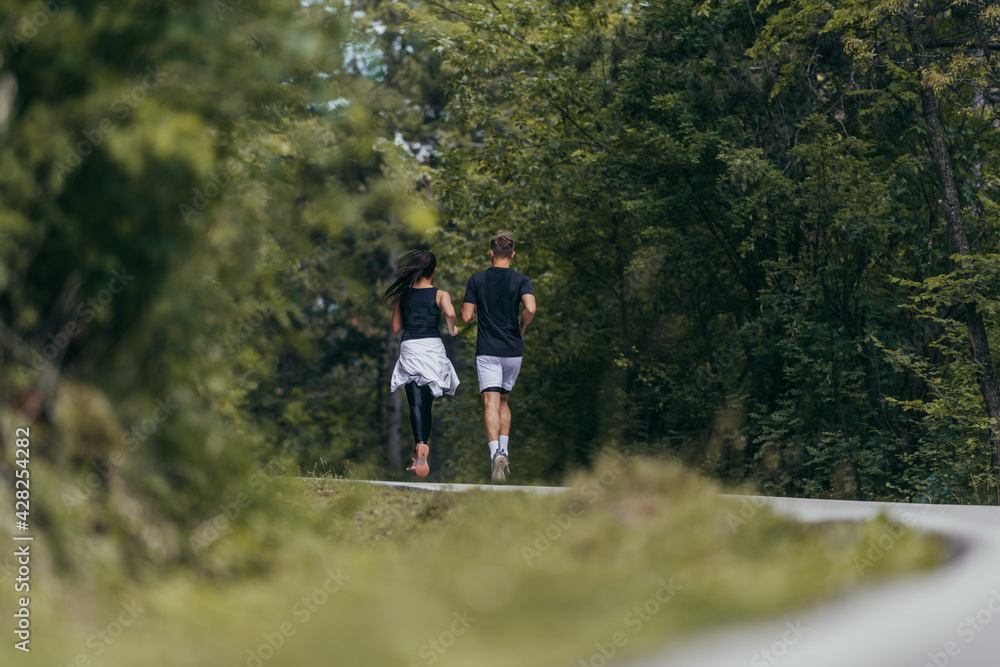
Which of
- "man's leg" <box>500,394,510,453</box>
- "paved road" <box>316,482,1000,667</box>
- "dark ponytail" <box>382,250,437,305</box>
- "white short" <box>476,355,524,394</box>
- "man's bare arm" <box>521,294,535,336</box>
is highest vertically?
"dark ponytail" <box>382,250,437,305</box>

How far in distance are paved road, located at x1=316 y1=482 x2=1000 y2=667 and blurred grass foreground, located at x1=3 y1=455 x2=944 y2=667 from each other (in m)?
0.10

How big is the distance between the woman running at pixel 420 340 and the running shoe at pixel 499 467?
685mm

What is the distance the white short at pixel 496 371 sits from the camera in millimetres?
9094

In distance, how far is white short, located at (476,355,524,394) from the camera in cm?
909

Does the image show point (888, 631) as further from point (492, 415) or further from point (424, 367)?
point (424, 367)

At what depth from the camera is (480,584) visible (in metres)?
3.31

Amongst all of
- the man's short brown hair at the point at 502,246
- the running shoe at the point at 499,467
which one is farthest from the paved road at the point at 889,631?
the man's short brown hair at the point at 502,246

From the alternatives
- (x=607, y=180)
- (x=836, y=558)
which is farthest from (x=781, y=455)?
(x=836, y=558)

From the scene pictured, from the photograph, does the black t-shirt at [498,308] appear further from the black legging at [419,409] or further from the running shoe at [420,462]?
the running shoe at [420,462]

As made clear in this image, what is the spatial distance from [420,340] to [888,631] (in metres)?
6.64

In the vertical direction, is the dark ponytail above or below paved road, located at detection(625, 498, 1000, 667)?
above

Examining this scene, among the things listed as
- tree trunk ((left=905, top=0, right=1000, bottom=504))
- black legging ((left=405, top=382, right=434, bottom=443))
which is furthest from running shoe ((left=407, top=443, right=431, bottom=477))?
tree trunk ((left=905, top=0, right=1000, bottom=504))

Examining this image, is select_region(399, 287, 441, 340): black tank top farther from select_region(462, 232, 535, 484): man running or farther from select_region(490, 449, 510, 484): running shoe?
select_region(490, 449, 510, 484): running shoe

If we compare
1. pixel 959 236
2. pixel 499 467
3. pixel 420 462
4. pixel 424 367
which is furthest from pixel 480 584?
pixel 959 236
